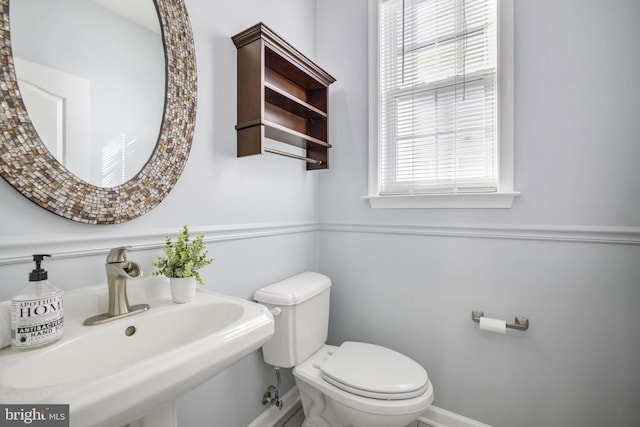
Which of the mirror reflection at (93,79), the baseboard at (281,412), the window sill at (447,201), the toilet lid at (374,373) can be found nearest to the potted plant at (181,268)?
the mirror reflection at (93,79)

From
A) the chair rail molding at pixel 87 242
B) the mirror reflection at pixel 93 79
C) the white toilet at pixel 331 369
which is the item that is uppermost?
the mirror reflection at pixel 93 79

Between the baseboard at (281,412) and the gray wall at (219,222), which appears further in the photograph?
the baseboard at (281,412)

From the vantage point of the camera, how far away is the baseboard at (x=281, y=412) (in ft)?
4.69

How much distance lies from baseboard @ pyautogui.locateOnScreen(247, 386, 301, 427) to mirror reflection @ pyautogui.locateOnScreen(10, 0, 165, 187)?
125cm

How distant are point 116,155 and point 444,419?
1836 mm

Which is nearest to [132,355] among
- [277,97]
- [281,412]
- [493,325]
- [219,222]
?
[219,222]

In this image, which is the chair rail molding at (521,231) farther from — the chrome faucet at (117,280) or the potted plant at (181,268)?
the chrome faucet at (117,280)

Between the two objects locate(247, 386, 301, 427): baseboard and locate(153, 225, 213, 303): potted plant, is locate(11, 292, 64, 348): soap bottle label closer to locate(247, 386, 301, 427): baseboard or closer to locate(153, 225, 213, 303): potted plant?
locate(153, 225, 213, 303): potted plant

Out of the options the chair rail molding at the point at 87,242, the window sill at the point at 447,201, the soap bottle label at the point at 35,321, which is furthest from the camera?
the window sill at the point at 447,201

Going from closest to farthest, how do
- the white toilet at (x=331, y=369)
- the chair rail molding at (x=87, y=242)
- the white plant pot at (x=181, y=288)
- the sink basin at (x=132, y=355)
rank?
the sink basin at (x=132, y=355) < the chair rail molding at (x=87, y=242) < the white plant pot at (x=181, y=288) < the white toilet at (x=331, y=369)

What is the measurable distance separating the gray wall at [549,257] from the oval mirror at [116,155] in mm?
1109

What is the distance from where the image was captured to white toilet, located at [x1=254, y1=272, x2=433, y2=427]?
113cm

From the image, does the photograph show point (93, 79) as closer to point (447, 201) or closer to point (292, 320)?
point (292, 320)

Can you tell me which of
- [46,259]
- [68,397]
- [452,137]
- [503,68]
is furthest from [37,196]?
[503,68]
